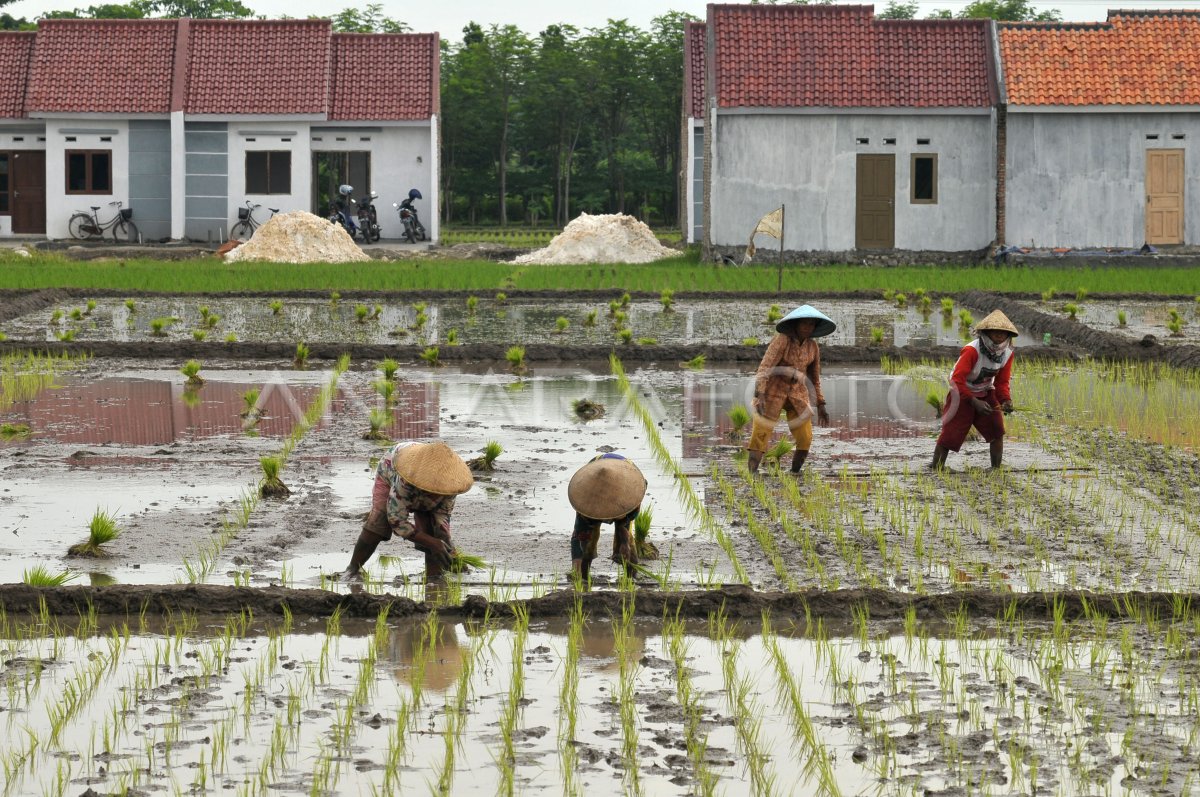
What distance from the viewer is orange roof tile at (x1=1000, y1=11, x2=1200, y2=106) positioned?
91.1 ft

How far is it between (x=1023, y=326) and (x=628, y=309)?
4731mm

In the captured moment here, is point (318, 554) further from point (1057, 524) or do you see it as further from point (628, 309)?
point (628, 309)

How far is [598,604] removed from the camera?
658 cm

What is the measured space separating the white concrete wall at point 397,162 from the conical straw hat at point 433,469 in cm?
2717

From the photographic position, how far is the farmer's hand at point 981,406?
9.61m

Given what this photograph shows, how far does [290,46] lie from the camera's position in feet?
111

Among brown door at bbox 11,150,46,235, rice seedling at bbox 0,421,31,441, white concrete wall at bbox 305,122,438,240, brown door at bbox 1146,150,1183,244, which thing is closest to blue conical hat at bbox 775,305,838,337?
rice seedling at bbox 0,421,31,441

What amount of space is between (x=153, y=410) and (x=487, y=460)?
3688mm

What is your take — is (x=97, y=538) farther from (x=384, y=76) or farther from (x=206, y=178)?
(x=384, y=76)

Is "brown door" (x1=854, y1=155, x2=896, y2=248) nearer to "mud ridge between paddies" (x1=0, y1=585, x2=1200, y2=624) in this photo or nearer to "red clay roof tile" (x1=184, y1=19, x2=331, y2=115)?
"red clay roof tile" (x1=184, y1=19, x2=331, y2=115)

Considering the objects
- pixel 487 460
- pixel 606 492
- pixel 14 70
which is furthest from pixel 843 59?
pixel 606 492

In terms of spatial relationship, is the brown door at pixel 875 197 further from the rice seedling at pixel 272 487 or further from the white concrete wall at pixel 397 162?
the rice seedling at pixel 272 487

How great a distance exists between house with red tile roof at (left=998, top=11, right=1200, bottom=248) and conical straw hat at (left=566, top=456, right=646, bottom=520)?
22.2m

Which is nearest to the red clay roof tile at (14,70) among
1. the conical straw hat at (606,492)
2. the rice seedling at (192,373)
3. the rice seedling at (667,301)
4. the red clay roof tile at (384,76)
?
the red clay roof tile at (384,76)
